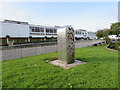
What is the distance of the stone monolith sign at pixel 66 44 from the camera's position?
18.0ft

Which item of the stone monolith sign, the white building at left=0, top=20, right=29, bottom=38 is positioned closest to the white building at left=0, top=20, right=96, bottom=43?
the white building at left=0, top=20, right=29, bottom=38

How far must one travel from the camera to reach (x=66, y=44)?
17.9ft

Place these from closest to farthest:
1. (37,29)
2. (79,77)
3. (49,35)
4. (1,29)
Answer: (79,77) → (1,29) → (37,29) → (49,35)

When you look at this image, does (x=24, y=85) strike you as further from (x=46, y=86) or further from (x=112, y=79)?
(x=112, y=79)

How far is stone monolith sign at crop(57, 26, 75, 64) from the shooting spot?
5.48 metres

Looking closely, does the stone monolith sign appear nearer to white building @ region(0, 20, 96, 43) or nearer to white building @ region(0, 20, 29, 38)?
white building @ region(0, 20, 96, 43)

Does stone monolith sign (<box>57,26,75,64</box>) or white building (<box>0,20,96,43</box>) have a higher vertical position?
white building (<box>0,20,96,43</box>)

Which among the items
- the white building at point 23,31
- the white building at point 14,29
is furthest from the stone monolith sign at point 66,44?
the white building at point 14,29

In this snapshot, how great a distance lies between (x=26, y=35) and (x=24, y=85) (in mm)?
33373

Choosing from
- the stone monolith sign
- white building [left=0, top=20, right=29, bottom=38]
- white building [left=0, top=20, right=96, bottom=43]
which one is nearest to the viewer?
the stone monolith sign

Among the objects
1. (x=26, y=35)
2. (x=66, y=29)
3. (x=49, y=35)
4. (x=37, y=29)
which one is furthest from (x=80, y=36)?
(x=66, y=29)

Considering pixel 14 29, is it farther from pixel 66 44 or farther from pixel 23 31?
pixel 66 44

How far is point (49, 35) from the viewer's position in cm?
4269

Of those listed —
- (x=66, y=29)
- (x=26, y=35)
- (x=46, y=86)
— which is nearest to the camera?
(x=46, y=86)
